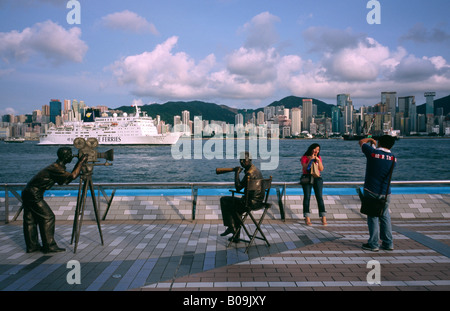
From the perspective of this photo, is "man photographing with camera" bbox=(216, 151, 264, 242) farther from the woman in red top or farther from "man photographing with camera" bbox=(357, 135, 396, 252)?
the woman in red top

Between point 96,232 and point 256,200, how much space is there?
3501mm

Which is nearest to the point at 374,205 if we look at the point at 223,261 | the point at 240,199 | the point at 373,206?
the point at 373,206

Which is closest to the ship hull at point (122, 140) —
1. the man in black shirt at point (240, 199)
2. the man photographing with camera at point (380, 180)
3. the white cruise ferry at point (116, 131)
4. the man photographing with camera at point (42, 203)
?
the white cruise ferry at point (116, 131)

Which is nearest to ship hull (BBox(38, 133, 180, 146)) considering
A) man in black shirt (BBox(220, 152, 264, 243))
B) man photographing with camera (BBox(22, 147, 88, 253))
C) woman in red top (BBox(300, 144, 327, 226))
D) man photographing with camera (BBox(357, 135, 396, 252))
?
woman in red top (BBox(300, 144, 327, 226))

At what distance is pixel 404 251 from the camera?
510 cm

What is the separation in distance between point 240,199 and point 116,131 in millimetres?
88578

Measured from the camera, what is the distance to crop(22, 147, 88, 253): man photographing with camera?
501 cm

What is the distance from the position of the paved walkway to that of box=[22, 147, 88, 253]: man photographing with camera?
0.81 ft

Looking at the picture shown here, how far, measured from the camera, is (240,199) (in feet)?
17.8

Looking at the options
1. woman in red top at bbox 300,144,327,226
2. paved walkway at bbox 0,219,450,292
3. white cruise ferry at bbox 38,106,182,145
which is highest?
white cruise ferry at bbox 38,106,182,145

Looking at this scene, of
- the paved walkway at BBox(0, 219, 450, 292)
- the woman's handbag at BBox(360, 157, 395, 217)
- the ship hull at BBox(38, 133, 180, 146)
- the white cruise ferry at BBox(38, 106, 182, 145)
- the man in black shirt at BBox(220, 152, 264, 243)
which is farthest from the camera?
the ship hull at BBox(38, 133, 180, 146)

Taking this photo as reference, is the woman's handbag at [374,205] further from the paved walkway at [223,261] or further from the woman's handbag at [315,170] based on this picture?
the woman's handbag at [315,170]
